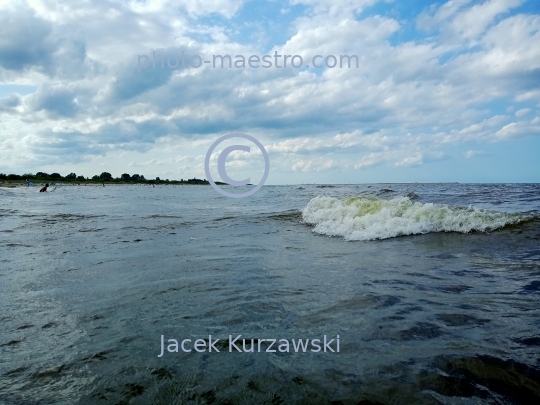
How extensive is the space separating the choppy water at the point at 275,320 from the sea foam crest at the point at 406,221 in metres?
1.35

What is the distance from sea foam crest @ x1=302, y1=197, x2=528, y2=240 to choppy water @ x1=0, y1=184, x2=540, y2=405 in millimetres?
1354

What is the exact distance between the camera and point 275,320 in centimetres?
455

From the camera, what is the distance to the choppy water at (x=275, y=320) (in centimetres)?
304

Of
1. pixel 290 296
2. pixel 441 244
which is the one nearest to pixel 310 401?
pixel 290 296

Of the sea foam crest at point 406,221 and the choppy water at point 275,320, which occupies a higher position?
the sea foam crest at point 406,221

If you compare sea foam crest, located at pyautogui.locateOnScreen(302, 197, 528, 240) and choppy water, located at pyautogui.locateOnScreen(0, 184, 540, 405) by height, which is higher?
sea foam crest, located at pyautogui.locateOnScreen(302, 197, 528, 240)

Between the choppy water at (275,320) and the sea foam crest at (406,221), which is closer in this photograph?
the choppy water at (275,320)

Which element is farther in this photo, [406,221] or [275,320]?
[406,221]

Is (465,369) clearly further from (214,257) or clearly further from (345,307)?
(214,257)

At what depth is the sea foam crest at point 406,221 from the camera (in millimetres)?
11594

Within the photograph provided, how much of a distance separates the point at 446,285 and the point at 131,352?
4.95 metres

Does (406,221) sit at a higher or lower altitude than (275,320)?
higher

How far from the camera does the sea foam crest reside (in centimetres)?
1159

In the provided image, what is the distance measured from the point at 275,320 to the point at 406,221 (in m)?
9.00
